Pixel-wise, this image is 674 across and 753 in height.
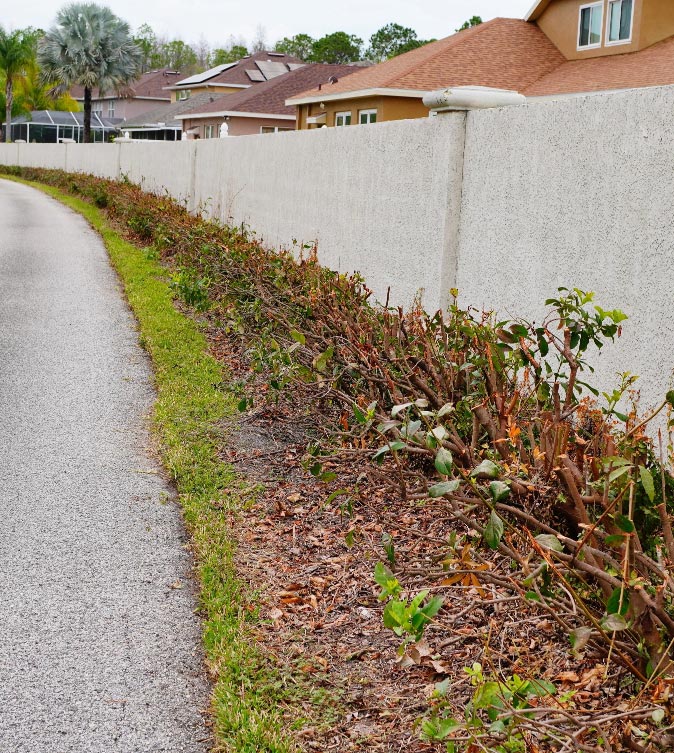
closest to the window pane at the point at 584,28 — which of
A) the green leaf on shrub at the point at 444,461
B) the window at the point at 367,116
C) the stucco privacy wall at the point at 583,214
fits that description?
the window at the point at 367,116

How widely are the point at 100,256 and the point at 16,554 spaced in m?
12.4

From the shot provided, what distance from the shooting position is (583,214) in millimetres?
5215

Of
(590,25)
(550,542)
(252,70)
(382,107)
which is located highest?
(252,70)

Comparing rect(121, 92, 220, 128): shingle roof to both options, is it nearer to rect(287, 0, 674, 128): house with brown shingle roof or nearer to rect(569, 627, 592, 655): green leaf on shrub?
rect(287, 0, 674, 128): house with brown shingle roof

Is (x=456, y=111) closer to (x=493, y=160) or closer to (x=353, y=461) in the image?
(x=493, y=160)

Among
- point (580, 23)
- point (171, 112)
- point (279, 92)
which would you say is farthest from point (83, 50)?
point (580, 23)

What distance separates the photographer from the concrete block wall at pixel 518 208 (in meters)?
4.68

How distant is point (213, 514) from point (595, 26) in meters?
22.4

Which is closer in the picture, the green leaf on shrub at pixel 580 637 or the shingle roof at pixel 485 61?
the green leaf on shrub at pixel 580 637

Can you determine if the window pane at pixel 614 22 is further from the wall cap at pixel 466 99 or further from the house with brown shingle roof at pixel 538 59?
the wall cap at pixel 466 99

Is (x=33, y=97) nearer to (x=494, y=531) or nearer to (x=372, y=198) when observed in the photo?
(x=372, y=198)

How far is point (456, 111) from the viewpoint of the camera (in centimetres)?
661

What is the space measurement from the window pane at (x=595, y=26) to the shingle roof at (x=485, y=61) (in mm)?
1376

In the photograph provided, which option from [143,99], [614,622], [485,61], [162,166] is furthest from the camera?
[143,99]
